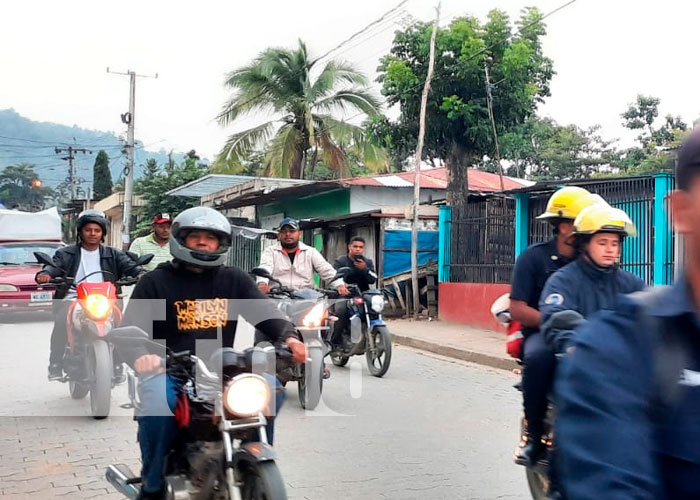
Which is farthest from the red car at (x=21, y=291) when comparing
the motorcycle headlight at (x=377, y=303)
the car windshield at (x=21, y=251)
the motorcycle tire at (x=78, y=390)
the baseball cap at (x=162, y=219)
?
the motorcycle headlight at (x=377, y=303)

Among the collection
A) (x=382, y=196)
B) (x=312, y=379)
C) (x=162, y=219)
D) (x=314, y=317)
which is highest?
(x=382, y=196)

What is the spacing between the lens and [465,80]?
15.3m

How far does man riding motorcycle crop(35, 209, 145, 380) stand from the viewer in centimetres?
702

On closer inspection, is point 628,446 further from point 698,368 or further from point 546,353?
point 546,353

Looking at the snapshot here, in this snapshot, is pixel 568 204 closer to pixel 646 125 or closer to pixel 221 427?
pixel 221 427

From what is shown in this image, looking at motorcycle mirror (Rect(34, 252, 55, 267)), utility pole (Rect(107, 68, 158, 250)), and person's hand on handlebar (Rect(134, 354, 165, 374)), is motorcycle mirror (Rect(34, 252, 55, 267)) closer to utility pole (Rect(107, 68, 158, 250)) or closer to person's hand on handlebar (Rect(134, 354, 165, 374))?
person's hand on handlebar (Rect(134, 354, 165, 374))

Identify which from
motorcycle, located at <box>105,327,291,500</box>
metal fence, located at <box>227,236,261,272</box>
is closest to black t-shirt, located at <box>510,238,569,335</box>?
motorcycle, located at <box>105,327,291,500</box>

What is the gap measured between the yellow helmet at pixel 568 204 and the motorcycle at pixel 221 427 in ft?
5.40

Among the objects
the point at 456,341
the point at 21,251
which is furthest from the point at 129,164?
the point at 456,341

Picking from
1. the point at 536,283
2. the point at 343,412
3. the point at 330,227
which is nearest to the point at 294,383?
the point at 343,412

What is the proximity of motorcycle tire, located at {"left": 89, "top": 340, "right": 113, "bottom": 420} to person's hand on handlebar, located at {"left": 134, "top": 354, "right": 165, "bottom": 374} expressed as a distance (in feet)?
11.0

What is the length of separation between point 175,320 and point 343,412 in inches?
135

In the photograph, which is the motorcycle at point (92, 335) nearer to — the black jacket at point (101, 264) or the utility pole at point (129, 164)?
the black jacket at point (101, 264)

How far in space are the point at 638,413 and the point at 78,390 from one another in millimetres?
7057
